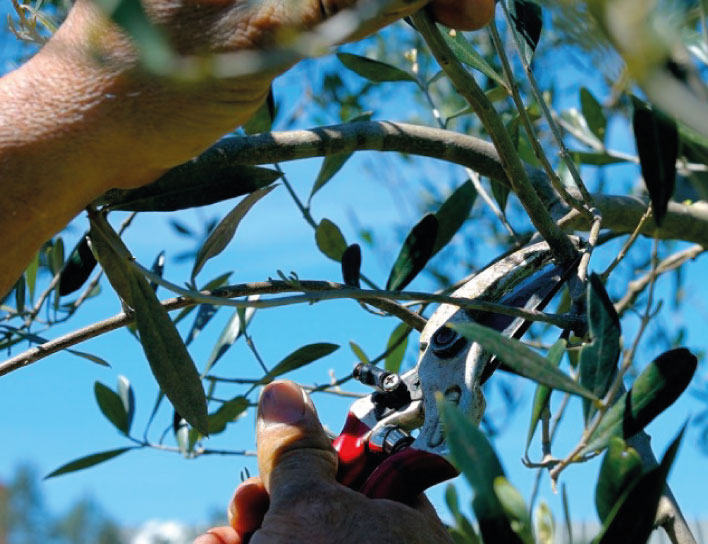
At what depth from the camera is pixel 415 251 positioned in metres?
1.59

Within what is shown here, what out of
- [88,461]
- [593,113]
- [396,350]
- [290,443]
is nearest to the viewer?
[290,443]

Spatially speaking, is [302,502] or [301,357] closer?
[302,502]

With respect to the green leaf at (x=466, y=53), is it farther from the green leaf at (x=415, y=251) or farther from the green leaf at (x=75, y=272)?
the green leaf at (x=75, y=272)

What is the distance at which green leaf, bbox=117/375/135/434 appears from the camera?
2191mm

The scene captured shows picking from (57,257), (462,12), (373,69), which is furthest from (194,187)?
(57,257)

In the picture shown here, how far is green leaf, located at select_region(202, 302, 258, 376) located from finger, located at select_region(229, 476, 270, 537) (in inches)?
27.4

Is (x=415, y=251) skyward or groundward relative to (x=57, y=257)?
groundward

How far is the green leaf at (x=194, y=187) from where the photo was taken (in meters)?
1.16

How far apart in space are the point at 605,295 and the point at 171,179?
23.4 inches

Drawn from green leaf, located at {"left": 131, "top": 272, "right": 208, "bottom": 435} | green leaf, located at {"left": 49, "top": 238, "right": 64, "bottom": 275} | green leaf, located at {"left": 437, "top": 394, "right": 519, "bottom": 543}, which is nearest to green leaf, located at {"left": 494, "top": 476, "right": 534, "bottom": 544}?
green leaf, located at {"left": 437, "top": 394, "right": 519, "bottom": 543}

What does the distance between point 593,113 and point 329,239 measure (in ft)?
2.67

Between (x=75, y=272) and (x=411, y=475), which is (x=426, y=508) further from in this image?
(x=75, y=272)

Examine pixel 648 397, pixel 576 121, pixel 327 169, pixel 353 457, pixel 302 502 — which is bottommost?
pixel 648 397

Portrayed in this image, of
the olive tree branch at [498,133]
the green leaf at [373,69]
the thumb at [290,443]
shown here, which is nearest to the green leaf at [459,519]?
the thumb at [290,443]
